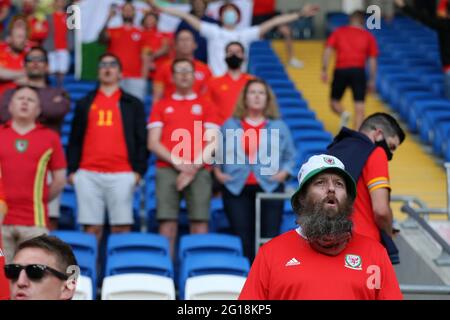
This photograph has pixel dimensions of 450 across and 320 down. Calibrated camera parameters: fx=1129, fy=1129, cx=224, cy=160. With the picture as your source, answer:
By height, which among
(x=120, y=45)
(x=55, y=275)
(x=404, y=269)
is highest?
(x=120, y=45)

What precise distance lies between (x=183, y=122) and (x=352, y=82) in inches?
143

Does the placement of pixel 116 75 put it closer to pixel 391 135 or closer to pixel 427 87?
pixel 391 135

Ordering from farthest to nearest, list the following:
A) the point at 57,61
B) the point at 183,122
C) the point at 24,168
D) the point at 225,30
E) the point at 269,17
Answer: the point at 269,17 < the point at 57,61 < the point at 225,30 < the point at 183,122 < the point at 24,168

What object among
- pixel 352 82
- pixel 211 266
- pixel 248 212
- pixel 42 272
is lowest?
pixel 211 266

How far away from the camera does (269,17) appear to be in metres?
15.8

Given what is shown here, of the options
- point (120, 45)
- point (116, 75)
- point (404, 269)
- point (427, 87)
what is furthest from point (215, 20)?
point (404, 269)

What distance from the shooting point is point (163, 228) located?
8.52 meters

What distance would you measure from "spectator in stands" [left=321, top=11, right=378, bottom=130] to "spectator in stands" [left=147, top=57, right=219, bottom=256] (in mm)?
3373

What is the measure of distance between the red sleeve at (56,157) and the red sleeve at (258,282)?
3.73 meters

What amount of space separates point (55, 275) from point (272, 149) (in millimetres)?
4465

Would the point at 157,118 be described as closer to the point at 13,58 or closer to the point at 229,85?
the point at 229,85

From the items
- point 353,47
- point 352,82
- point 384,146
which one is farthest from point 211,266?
point 353,47

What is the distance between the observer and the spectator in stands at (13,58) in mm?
9969

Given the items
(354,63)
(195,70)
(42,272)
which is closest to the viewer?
(42,272)
